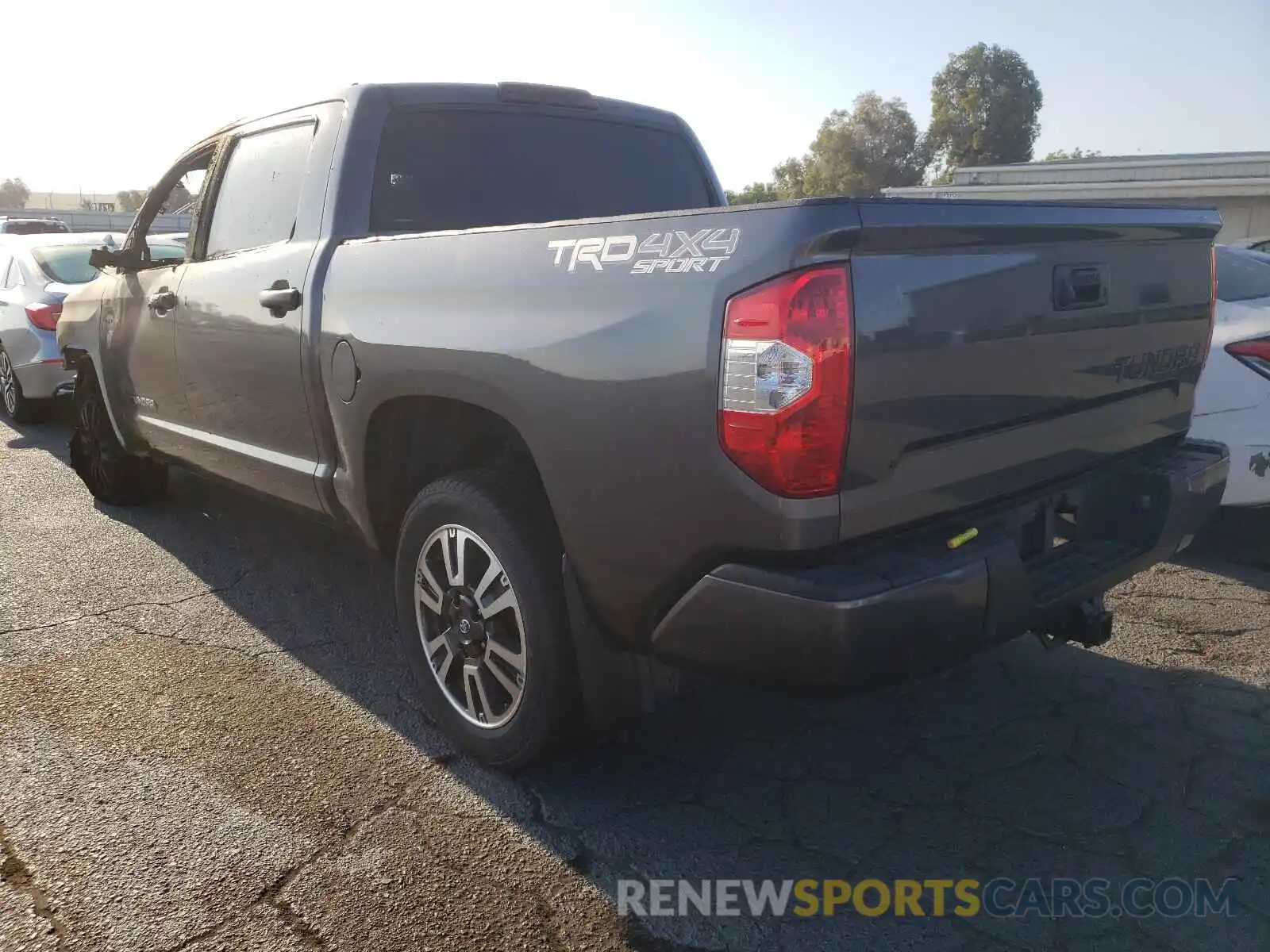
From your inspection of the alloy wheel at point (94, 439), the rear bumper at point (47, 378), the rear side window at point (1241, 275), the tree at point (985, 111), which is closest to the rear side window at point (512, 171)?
the rear side window at point (1241, 275)

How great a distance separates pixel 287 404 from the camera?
11.9 feet

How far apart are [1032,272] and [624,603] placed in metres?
1.24

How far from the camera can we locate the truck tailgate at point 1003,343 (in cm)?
219

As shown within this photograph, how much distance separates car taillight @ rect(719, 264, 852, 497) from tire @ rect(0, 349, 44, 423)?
7.99 m

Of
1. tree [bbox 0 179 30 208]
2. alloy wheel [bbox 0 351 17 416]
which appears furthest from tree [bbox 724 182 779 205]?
tree [bbox 0 179 30 208]

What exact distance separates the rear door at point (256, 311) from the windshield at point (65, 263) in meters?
4.85

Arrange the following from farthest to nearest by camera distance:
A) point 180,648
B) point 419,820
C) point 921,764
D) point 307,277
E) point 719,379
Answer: point 180,648, point 307,277, point 921,764, point 419,820, point 719,379

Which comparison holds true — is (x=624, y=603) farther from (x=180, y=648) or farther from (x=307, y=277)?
(x=180, y=648)

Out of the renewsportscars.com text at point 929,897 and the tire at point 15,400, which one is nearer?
the renewsportscars.com text at point 929,897

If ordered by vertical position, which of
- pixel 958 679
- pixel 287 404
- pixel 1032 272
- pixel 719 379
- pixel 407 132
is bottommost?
pixel 958 679

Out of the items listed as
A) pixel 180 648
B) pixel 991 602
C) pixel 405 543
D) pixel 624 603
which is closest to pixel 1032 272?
pixel 991 602

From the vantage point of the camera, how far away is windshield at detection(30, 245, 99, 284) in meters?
8.52

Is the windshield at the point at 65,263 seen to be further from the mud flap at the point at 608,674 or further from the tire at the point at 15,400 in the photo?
the mud flap at the point at 608,674

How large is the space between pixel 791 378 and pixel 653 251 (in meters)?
0.46
